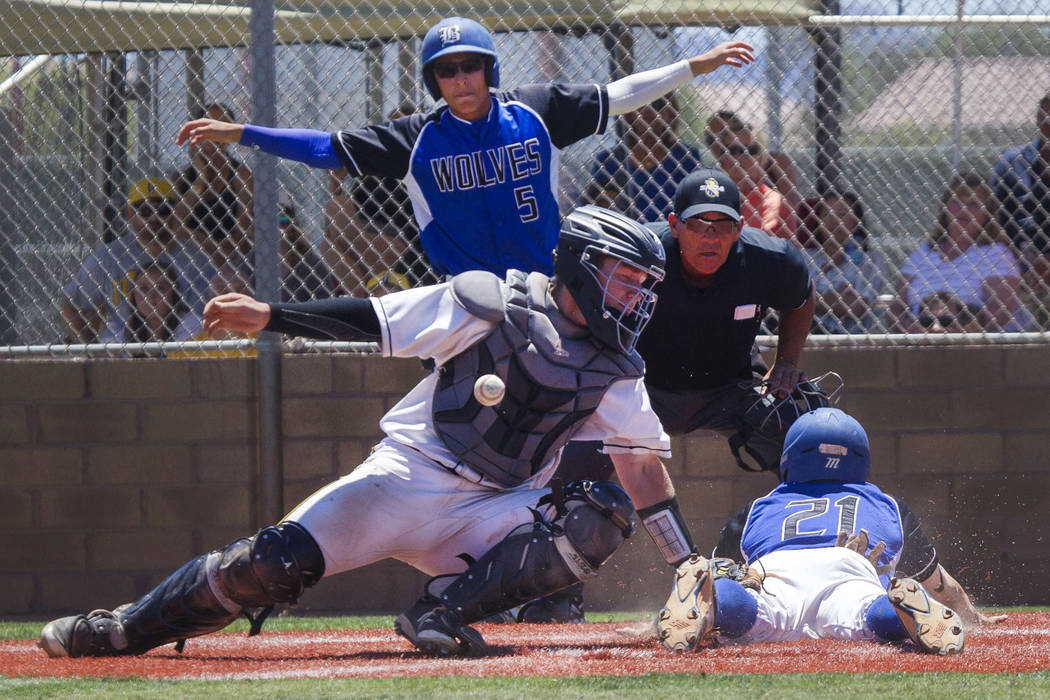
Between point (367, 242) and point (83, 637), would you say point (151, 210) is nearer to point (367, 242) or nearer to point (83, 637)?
point (367, 242)

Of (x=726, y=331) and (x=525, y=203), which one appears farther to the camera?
(x=726, y=331)

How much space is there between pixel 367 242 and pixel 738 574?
3.03 meters

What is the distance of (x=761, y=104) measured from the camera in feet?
22.5

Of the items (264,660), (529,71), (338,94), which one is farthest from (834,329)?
(264,660)

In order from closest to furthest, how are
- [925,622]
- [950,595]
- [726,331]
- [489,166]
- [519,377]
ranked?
1. [925,622]
2. [519,377]
3. [950,595]
4. [489,166]
5. [726,331]

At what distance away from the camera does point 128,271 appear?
6887 millimetres

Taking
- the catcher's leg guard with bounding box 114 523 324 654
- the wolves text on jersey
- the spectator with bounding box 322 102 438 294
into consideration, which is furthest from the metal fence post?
the catcher's leg guard with bounding box 114 523 324 654

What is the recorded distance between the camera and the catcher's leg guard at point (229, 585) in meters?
4.29

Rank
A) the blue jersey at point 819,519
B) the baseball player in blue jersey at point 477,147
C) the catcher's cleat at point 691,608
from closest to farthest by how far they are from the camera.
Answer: the catcher's cleat at point 691,608 → the blue jersey at point 819,519 → the baseball player in blue jersey at point 477,147

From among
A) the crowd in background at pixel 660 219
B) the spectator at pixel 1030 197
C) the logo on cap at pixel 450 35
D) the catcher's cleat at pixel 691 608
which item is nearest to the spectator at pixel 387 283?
the crowd in background at pixel 660 219

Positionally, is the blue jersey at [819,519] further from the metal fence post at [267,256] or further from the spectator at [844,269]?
the metal fence post at [267,256]

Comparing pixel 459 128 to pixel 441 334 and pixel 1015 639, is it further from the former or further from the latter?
pixel 1015 639

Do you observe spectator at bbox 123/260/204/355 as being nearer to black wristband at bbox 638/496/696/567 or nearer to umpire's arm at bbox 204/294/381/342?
umpire's arm at bbox 204/294/381/342

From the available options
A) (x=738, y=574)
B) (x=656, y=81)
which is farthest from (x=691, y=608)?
(x=656, y=81)
